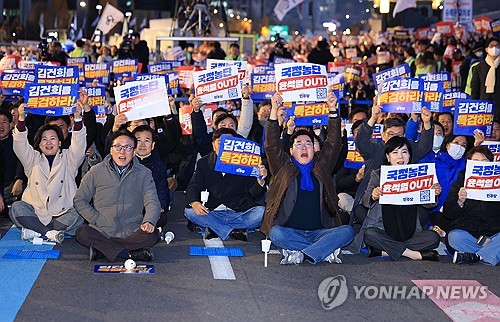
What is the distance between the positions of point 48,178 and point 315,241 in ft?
9.85

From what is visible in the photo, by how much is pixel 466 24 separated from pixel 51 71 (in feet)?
73.3

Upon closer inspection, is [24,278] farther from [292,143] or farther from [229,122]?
[229,122]

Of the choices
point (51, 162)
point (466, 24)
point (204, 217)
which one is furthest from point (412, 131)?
point (466, 24)

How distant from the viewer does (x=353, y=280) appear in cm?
826

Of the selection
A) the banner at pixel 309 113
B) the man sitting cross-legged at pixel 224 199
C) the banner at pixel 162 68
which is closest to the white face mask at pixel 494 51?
the banner at pixel 309 113

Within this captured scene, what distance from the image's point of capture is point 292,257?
349 inches

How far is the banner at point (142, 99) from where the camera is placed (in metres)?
10.7

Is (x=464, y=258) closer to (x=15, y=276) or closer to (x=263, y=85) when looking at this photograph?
(x=15, y=276)

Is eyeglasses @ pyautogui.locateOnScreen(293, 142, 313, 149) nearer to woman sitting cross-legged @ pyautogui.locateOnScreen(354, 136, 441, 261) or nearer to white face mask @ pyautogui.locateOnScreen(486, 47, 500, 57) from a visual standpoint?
woman sitting cross-legged @ pyautogui.locateOnScreen(354, 136, 441, 261)

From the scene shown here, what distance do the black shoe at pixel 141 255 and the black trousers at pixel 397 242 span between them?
2193 mm

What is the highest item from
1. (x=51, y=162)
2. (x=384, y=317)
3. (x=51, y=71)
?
(x=51, y=71)

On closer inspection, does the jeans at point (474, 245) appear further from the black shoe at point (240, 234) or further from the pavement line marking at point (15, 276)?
the pavement line marking at point (15, 276)

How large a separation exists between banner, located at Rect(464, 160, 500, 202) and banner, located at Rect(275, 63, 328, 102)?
2510 mm

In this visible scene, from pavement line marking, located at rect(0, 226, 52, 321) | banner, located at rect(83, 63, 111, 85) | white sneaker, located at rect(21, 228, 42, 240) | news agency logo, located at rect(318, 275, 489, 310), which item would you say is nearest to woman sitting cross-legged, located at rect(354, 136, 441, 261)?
news agency logo, located at rect(318, 275, 489, 310)
